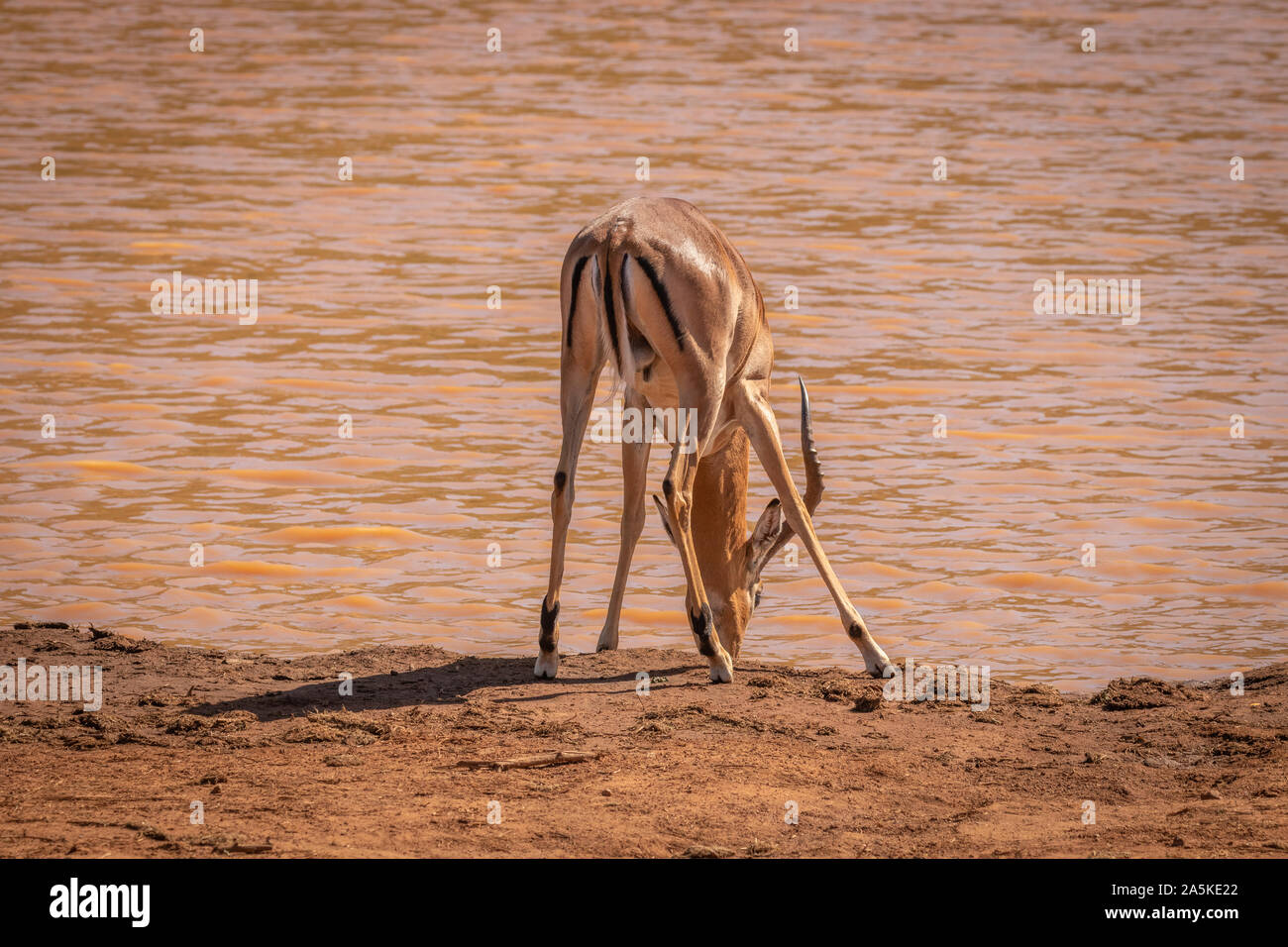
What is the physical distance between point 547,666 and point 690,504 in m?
1.05

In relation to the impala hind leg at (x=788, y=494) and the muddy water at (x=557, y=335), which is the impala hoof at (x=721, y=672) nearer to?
the impala hind leg at (x=788, y=494)

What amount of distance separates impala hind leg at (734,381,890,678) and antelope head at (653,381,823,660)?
0.18 meters

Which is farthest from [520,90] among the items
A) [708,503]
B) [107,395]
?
[708,503]

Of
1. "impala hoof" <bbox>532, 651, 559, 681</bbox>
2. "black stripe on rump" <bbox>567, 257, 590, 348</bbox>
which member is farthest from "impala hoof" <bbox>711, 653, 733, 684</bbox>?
"black stripe on rump" <bbox>567, 257, 590, 348</bbox>

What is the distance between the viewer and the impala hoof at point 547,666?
27.9 feet

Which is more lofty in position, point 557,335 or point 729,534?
point 557,335

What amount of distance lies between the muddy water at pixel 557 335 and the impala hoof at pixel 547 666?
3.86 feet

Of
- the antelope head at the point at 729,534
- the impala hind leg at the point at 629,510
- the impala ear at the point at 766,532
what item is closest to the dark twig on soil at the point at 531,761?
the impala hind leg at the point at 629,510

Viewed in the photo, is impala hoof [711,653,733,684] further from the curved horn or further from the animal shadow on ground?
the curved horn

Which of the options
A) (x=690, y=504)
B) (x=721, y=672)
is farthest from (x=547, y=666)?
(x=690, y=504)

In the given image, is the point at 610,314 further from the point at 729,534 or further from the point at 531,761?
the point at 531,761

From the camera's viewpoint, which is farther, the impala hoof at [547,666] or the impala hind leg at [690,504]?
the impala hoof at [547,666]

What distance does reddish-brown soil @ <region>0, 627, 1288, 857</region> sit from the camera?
6.47m

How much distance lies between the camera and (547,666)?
28.0ft
